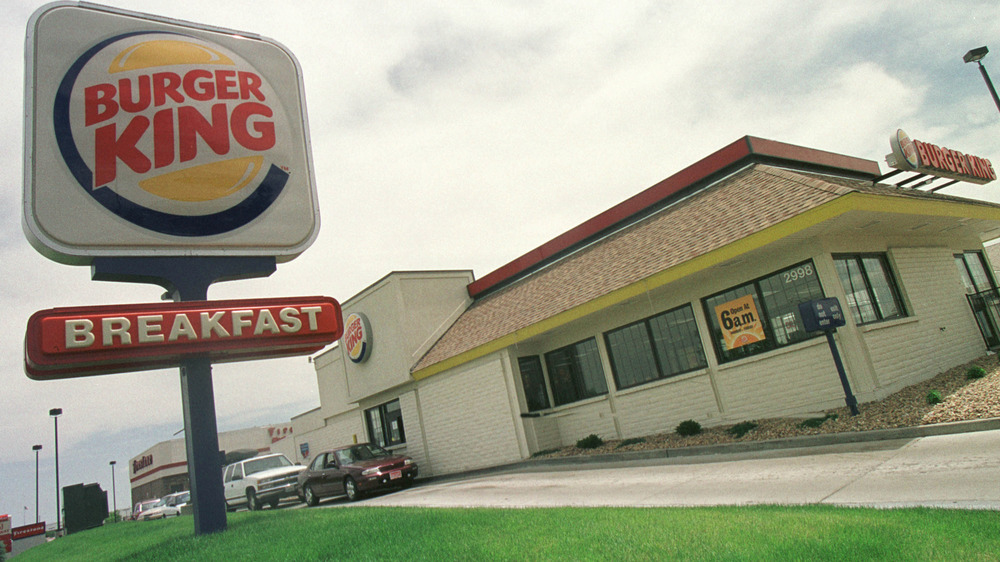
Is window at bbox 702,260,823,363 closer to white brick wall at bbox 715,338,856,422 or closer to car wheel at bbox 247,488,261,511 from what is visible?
white brick wall at bbox 715,338,856,422

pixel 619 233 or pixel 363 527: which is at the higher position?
pixel 619 233

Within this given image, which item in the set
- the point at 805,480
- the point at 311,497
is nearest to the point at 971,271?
the point at 805,480

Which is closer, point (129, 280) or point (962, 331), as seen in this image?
point (129, 280)

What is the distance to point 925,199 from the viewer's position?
39.8 feet

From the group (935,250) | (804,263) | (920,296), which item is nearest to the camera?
(804,263)

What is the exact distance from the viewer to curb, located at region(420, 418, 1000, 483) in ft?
28.4

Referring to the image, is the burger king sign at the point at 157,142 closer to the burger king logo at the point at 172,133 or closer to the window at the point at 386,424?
the burger king logo at the point at 172,133

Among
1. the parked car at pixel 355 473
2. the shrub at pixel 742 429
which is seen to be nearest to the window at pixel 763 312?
the shrub at pixel 742 429

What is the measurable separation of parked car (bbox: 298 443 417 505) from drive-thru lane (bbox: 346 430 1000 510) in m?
5.34

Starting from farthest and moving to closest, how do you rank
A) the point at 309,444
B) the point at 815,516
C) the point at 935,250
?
the point at 309,444, the point at 935,250, the point at 815,516

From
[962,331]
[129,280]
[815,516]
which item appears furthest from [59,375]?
[962,331]

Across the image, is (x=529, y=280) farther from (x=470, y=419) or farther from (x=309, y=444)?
(x=309, y=444)

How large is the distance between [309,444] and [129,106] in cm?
2736

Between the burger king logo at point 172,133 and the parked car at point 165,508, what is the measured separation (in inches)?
1248
